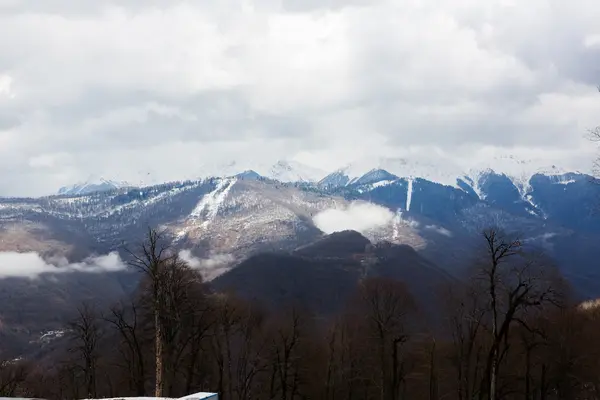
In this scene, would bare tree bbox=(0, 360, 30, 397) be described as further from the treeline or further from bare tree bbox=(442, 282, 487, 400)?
bare tree bbox=(442, 282, 487, 400)

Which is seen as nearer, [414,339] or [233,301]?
[233,301]

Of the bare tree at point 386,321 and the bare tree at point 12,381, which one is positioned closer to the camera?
the bare tree at point 12,381

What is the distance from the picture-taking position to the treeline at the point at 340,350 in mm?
53375

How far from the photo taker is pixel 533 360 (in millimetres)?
76688

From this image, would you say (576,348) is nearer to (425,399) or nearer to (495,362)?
(425,399)

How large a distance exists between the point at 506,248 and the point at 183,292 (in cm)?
2286

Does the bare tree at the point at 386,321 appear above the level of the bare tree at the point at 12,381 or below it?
above

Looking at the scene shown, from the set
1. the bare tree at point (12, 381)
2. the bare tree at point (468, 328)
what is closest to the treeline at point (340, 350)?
the bare tree at point (468, 328)

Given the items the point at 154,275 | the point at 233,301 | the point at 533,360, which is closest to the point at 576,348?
the point at 533,360

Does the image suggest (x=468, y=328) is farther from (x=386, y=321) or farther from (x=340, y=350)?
(x=340, y=350)

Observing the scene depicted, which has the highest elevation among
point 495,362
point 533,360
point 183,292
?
point 183,292

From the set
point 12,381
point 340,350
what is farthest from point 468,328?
point 12,381

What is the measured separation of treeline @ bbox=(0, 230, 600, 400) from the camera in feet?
175

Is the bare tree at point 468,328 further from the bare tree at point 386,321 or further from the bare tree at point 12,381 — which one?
the bare tree at point 12,381
